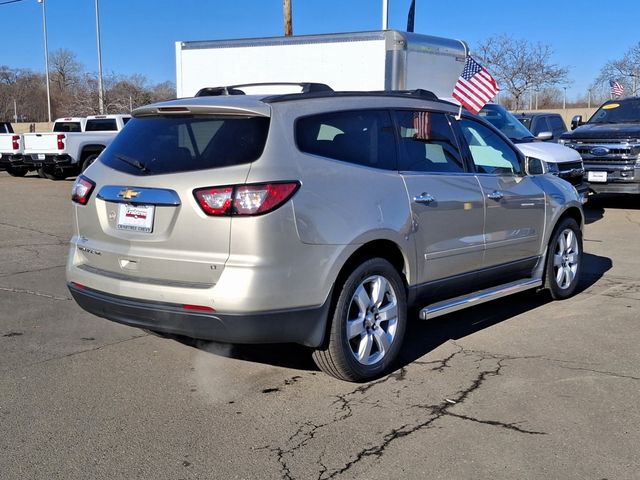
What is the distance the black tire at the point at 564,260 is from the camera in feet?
21.5

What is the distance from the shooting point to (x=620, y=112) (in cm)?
1480

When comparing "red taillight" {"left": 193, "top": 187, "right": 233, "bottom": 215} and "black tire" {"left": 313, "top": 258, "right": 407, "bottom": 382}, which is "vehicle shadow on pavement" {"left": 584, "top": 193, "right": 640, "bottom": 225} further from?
"red taillight" {"left": 193, "top": 187, "right": 233, "bottom": 215}

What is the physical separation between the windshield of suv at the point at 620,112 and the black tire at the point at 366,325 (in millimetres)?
11593

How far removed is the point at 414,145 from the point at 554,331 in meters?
2.02

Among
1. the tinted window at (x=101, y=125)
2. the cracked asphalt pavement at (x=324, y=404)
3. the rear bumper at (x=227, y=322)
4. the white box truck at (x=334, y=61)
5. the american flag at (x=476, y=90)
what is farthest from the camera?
the tinted window at (x=101, y=125)

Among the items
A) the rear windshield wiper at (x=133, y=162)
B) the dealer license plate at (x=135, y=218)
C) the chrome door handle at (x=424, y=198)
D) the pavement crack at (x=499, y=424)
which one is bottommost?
the pavement crack at (x=499, y=424)

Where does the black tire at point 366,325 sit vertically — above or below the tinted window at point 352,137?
below

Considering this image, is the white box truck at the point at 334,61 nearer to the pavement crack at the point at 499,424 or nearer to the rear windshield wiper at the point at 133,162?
the rear windshield wiper at the point at 133,162

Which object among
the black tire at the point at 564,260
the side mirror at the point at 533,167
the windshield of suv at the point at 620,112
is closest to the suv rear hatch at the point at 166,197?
the side mirror at the point at 533,167

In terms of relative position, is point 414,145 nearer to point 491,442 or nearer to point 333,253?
point 333,253

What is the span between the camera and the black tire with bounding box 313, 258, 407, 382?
14.4 ft

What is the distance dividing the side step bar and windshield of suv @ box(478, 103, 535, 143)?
6270mm

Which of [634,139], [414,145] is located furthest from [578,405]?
[634,139]

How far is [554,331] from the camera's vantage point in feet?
19.0
